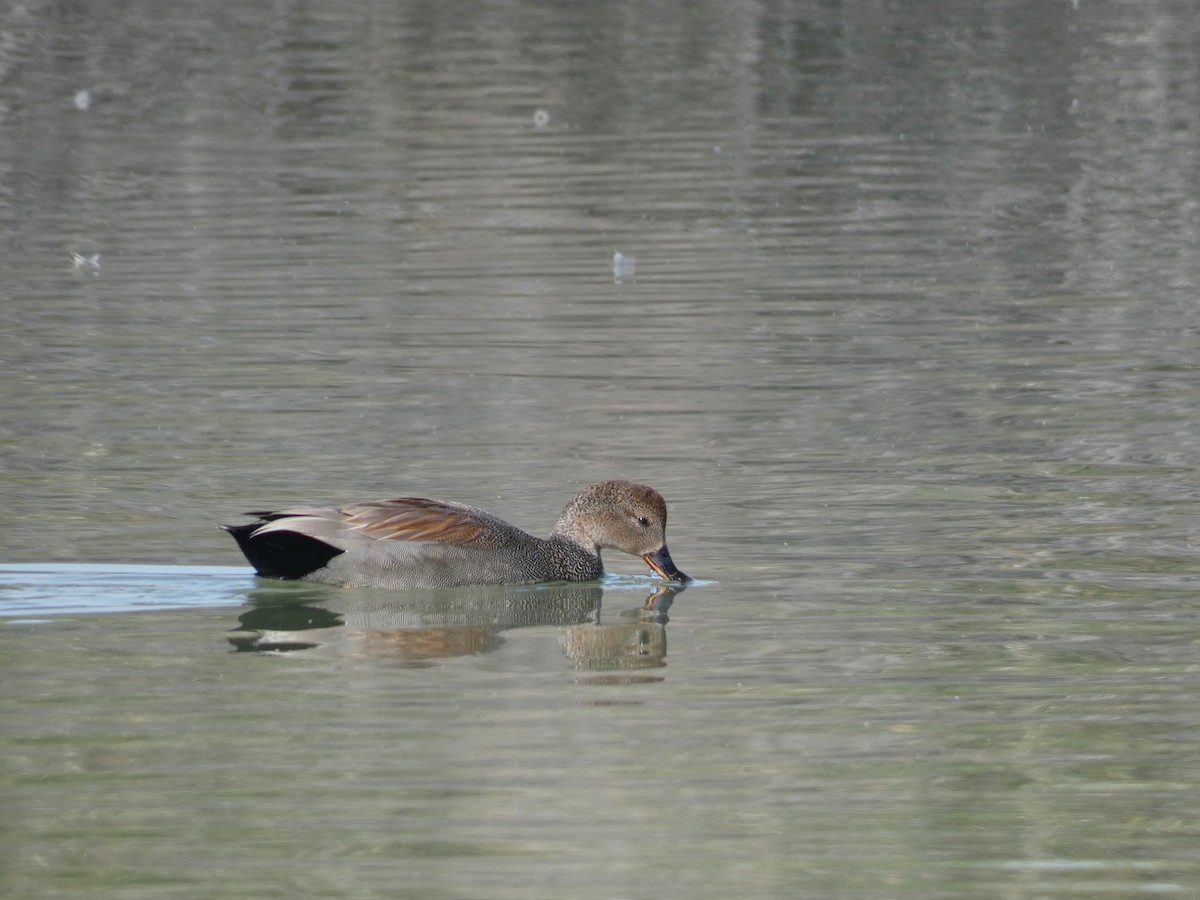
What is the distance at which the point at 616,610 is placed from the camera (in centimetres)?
908

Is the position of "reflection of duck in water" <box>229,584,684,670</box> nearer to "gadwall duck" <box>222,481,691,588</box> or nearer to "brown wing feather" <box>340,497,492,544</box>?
"gadwall duck" <box>222,481,691,588</box>

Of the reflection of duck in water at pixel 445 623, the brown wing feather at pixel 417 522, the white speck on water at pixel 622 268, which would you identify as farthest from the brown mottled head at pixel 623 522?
the white speck on water at pixel 622 268

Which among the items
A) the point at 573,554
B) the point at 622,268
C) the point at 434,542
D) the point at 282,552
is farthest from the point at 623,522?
the point at 622,268

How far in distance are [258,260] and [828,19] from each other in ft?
60.1

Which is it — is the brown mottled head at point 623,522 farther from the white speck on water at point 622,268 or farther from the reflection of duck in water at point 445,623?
the white speck on water at point 622,268

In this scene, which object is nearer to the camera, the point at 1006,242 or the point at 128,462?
the point at 128,462

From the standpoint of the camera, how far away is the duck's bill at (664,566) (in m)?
9.16

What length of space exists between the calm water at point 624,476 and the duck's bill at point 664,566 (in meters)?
0.09

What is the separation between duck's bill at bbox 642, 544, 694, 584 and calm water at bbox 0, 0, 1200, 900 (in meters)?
0.09

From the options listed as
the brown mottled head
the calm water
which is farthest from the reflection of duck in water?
the brown mottled head

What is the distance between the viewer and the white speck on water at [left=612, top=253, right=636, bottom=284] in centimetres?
1659

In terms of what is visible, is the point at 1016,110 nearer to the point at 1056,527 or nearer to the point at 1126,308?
the point at 1126,308

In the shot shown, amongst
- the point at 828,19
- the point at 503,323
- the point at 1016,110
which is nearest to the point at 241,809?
the point at 503,323

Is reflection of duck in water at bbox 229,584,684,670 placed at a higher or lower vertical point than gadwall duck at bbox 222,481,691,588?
lower
